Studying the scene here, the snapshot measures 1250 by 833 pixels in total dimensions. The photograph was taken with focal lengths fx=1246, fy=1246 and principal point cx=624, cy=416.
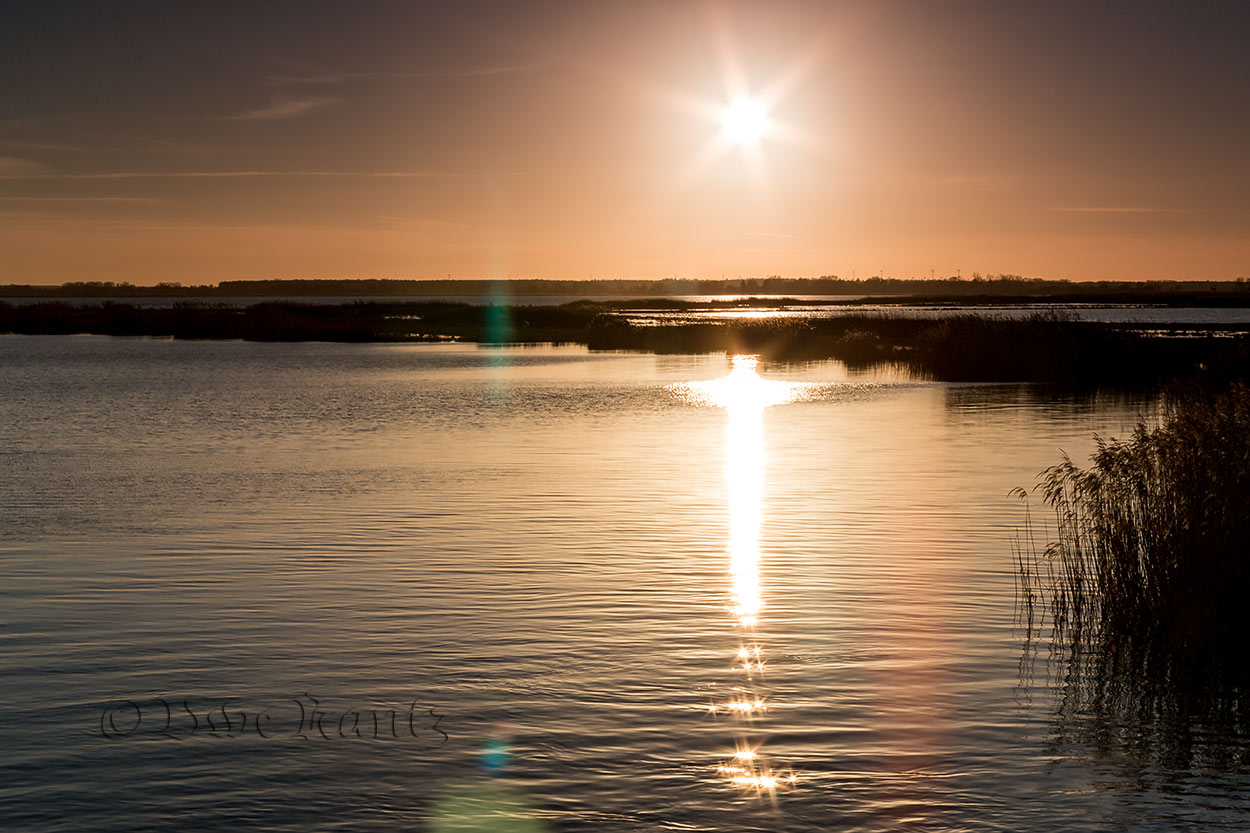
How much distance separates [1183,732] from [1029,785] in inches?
91.3

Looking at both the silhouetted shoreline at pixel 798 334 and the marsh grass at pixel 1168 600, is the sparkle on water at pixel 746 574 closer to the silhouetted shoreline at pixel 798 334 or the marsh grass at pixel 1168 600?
the marsh grass at pixel 1168 600

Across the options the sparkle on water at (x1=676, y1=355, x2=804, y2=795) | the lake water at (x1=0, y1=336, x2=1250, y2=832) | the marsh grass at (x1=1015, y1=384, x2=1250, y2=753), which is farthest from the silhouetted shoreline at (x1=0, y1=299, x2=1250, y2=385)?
the lake water at (x1=0, y1=336, x2=1250, y2=832)

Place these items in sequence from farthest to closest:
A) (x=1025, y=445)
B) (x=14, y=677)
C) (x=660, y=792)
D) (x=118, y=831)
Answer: (x=1025, y=445)
(x=14, y=677)
(x=660, y=792)
(x=118, y=831)

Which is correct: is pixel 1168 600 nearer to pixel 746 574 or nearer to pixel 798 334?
pixel 746 574

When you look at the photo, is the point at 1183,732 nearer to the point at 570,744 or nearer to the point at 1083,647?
the point at 1083,647

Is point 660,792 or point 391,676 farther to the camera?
point 391,676

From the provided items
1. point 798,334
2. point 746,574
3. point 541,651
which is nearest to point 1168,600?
point 746,574

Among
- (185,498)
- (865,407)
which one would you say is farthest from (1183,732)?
(865,407)

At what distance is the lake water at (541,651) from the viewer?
9.46 metres

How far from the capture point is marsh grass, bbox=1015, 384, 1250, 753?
11.9 m

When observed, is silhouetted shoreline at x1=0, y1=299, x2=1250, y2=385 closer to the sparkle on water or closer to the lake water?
the sparkle on water

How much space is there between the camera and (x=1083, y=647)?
44.9 ft

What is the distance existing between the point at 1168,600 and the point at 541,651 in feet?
21.7

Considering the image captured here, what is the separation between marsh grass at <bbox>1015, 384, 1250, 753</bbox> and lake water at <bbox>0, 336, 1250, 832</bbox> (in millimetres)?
638
